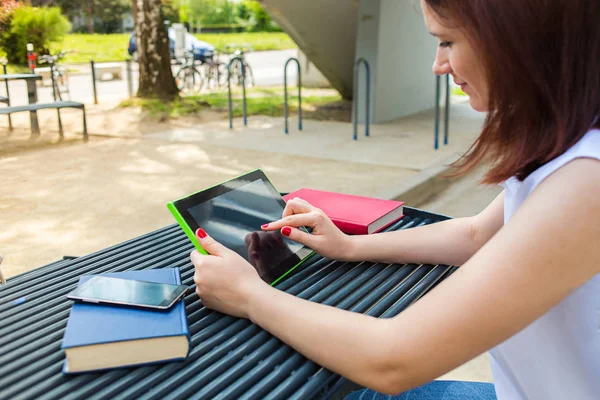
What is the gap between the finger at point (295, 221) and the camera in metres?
1.42

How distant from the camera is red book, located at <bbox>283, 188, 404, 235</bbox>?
5.42 ft

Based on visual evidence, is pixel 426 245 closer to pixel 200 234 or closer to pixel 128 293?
pixel 200 234

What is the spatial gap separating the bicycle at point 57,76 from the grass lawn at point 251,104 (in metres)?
4.15

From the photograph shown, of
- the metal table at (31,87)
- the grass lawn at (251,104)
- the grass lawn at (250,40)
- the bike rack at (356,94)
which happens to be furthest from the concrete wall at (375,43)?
the metal table at (31,87)

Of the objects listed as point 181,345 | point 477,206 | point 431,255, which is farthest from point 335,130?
point 181,345

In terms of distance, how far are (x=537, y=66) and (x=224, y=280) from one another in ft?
2.18

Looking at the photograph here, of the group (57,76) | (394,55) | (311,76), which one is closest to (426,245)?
(57,76)

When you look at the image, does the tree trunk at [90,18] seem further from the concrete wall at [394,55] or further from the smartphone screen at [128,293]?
the concrete wall at [394,55]

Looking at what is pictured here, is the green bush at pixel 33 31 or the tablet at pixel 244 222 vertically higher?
the green bush at pixel 33 31

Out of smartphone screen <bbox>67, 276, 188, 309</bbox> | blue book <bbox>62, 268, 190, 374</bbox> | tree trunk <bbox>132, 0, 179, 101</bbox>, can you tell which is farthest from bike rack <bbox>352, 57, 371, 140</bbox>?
blue book <bbox>62, 268, 190, 374</bbox>

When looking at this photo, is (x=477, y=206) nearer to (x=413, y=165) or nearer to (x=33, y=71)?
(x=413, y=165)

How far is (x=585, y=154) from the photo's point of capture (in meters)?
0.91

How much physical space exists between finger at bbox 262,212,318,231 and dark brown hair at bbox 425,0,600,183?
1.73 feet

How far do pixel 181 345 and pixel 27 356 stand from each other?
27 centimetres
